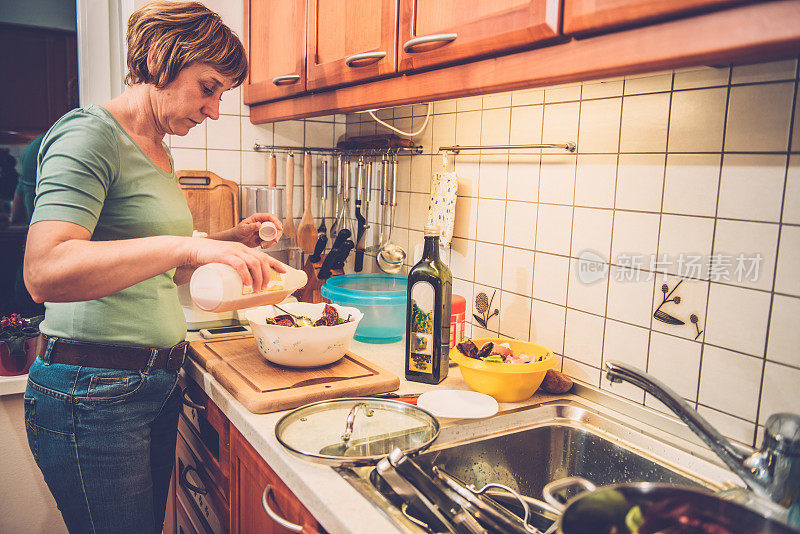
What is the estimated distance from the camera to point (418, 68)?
3.77 ft

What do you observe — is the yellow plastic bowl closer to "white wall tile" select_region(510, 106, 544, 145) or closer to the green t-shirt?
"white wall tile" select_region(510, 106, 544, 145)

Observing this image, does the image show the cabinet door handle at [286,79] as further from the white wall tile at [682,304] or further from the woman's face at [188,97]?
the white wall tile at [682,304]

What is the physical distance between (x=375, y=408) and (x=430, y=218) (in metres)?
0.65

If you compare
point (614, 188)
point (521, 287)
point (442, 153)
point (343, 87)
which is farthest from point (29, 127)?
point (614, 188)

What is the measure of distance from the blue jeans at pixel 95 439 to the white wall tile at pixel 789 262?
3.82 feet

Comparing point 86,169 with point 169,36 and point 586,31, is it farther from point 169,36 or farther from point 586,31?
point 586,31

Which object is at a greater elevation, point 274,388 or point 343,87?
point 343,87

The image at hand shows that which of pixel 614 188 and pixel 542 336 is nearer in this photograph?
pixel 614 188

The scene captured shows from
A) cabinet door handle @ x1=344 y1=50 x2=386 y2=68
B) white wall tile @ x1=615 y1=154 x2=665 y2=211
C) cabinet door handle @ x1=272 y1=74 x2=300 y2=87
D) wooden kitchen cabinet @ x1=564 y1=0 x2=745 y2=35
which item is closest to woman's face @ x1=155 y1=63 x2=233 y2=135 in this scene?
cabinet door handle @ x1=344 y1=50 x2=386 y2=68

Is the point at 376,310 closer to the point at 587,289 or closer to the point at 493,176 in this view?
the point at 493,176

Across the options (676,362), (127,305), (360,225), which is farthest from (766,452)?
(360,225)

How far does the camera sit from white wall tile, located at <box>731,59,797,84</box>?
88cm

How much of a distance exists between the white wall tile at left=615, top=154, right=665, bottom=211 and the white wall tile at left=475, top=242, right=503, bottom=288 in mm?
383

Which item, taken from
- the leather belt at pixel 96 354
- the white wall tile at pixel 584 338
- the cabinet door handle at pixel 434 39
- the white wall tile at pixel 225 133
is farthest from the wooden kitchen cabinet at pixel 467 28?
the white wall tile at pixel 225 133
